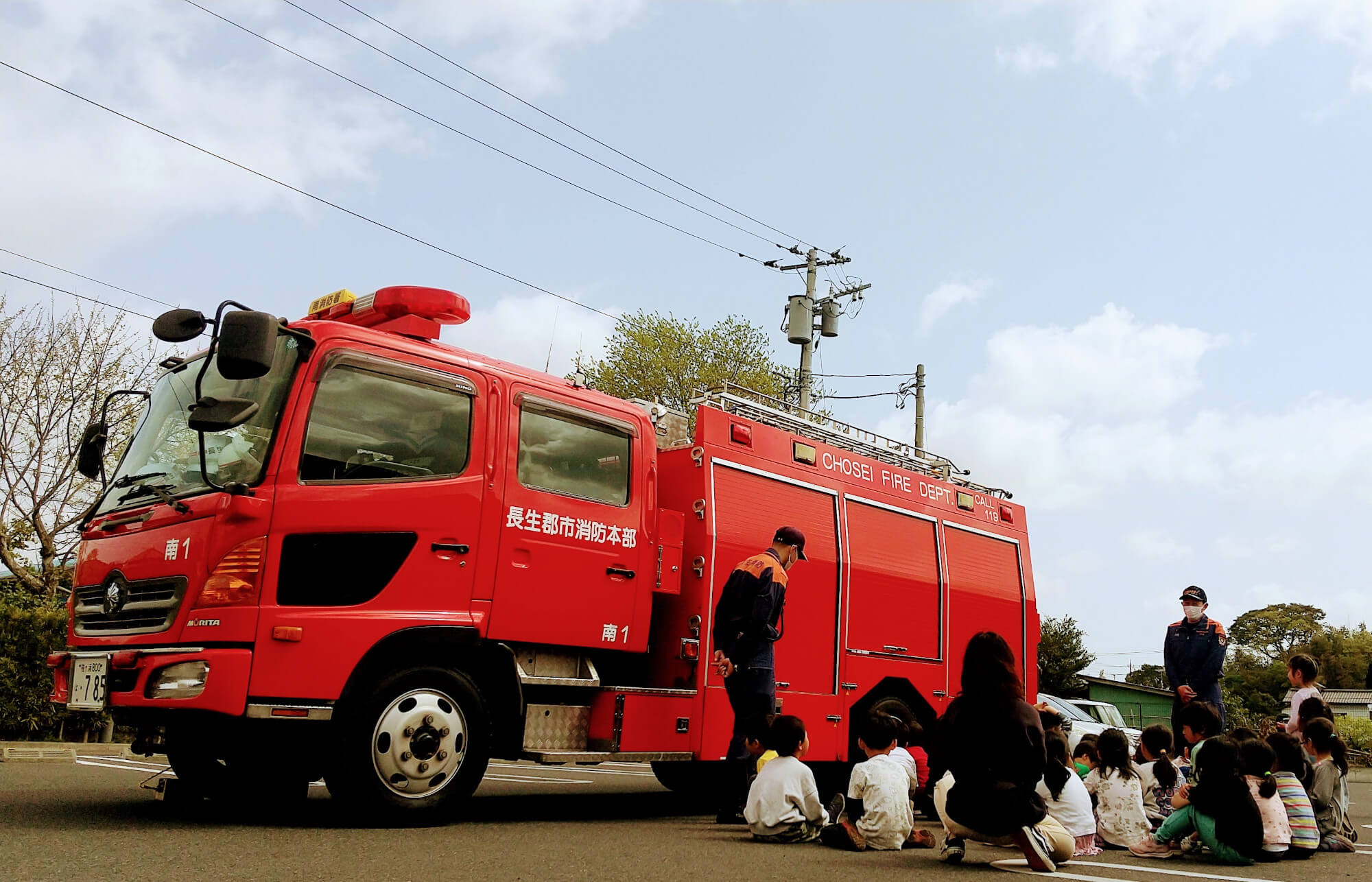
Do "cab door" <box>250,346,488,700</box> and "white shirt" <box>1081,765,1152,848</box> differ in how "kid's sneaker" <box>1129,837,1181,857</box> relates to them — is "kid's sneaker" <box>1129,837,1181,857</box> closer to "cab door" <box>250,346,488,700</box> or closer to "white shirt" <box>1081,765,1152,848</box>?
"white shirt" <box>1081,765,1152,848</box>

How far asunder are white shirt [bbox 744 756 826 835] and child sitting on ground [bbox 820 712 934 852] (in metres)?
0.18

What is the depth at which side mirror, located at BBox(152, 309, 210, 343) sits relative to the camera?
20.7ft

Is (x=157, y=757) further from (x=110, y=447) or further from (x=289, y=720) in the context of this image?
(x=110, y=447)

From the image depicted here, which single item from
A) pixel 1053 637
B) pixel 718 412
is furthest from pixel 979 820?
pixel 1053 637

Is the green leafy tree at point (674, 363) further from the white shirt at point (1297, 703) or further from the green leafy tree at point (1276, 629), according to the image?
the green leafy tree at point (1276, 629)

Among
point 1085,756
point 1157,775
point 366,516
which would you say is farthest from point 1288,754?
point 366,516

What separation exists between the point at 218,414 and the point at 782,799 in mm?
3672

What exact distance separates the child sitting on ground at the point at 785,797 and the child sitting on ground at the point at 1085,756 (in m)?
1.84

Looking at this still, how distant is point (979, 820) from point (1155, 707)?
40.1 m

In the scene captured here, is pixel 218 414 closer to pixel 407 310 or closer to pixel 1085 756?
pixel 407 310

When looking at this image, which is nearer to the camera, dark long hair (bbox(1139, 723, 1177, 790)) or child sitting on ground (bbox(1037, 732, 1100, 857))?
child sitting on ground (bbox(1037, 732, 1100, 857))

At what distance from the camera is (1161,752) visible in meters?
7.99

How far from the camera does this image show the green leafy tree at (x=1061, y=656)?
42625 millimetres

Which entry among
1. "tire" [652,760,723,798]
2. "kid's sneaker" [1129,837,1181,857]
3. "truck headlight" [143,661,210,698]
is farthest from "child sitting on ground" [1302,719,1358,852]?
"truck headlight" [143,661,210,698]
